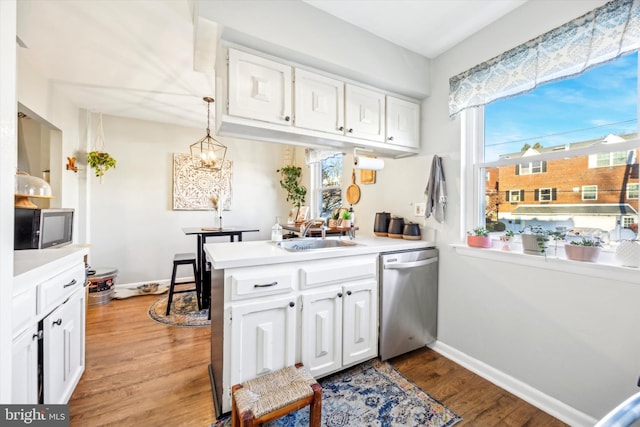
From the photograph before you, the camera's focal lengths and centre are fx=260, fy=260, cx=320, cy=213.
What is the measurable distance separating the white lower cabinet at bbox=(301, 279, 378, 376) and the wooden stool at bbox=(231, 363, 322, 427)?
22 centimetres

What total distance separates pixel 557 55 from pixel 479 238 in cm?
120

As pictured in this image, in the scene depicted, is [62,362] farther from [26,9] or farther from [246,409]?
[26,9]

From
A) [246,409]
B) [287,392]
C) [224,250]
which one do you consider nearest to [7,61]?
[224,250]

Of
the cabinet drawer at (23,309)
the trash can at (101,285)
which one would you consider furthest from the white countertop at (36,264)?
the trash can at (101,285)

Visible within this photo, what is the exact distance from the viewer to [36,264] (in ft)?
3.87

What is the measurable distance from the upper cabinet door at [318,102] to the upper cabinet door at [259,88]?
0.26ft

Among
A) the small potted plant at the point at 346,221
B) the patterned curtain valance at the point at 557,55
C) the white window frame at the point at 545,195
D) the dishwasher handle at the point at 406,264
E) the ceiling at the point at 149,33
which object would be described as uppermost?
the ceiling at the point at 149,33

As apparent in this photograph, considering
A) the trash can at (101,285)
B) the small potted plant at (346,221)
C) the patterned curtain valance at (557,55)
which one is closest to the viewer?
the patterned curtain valance at (557,55)

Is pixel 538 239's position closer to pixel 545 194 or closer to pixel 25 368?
pixel 545 194

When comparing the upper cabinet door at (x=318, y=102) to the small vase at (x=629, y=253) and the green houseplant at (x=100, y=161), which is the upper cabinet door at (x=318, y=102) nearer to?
the small vase at (x=629, y=253)

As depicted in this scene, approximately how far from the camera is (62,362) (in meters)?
1.43

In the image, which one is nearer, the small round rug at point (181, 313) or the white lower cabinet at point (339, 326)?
the white lower cabinet at point (339, 326)

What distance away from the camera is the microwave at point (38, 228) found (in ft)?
6.02

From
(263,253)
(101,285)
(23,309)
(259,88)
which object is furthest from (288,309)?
(101,285)
